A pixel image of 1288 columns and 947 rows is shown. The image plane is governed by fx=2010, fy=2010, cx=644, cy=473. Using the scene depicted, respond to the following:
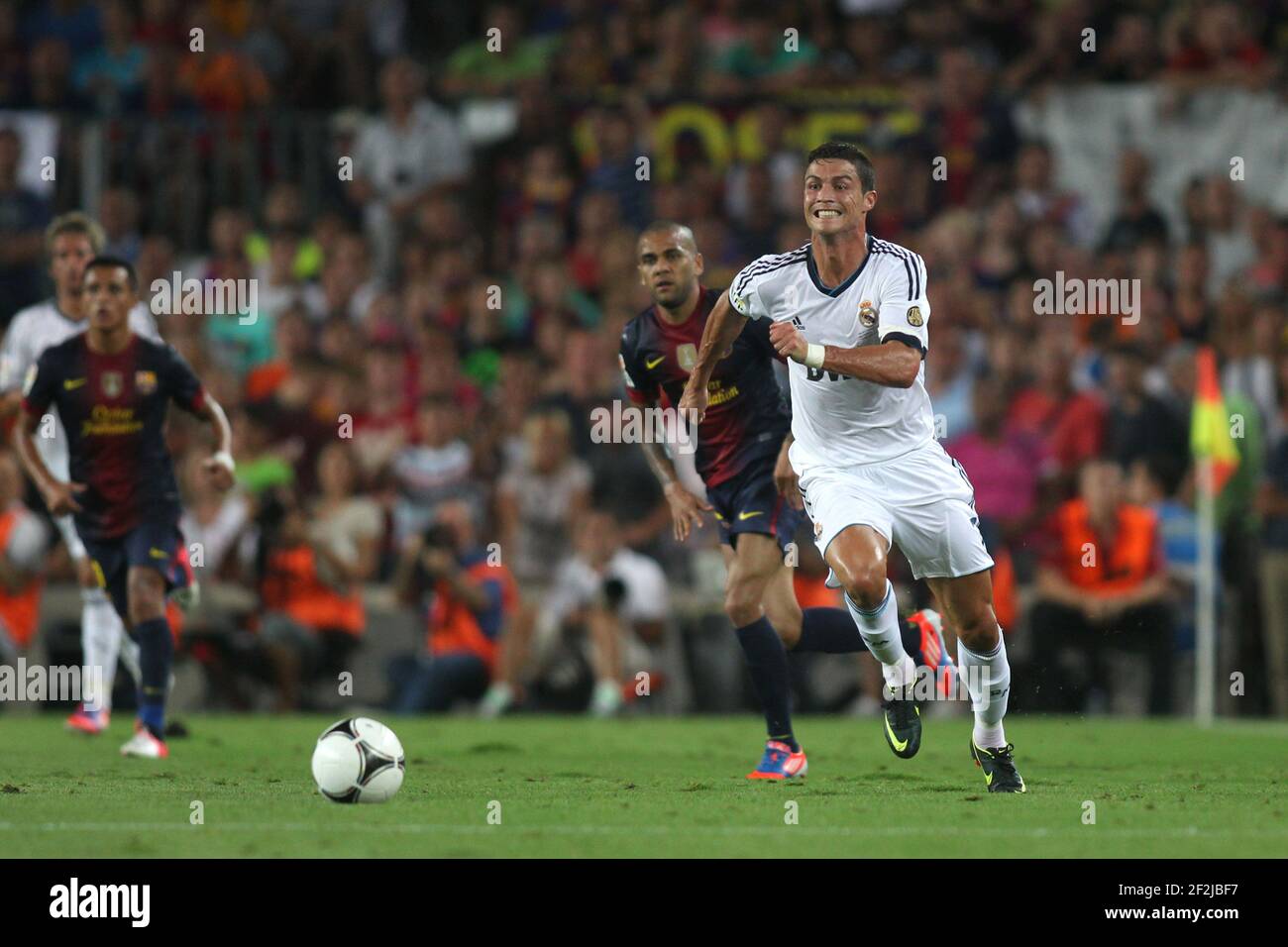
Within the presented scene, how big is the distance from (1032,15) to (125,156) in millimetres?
8586

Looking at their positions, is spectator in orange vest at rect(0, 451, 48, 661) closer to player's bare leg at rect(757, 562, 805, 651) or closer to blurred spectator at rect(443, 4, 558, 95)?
blurred spectator at rect(443, 4, 558, 95)

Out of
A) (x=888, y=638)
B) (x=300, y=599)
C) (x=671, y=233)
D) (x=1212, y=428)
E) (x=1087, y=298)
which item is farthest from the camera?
(x=1087, y=298)

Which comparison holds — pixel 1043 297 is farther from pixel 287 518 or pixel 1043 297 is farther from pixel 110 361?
pixel 110 361

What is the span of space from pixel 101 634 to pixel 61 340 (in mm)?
1954

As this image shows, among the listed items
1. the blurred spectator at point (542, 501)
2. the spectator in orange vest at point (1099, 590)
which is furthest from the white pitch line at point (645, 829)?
the blurred spectator at point (542, 501)

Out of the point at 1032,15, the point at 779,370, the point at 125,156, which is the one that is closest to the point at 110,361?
the point at 779,370

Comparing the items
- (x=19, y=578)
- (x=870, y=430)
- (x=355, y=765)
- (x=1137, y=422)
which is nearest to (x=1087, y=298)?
(x=1137, y=422)

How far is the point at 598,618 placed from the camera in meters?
15.2

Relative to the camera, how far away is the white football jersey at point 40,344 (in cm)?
1288

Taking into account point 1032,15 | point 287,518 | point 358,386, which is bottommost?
point 287,518

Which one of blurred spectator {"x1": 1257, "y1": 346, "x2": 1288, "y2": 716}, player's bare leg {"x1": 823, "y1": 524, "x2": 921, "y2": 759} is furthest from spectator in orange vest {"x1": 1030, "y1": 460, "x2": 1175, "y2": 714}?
player's bare leg {"x1": 823, "y1": 524, "x2": 921, "y2": 759}

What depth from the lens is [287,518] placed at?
15344mm

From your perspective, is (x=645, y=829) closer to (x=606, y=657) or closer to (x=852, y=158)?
(x=852, y=158)
